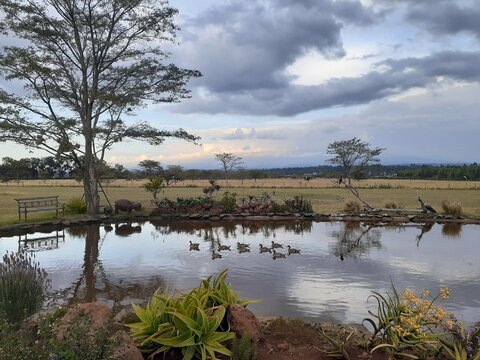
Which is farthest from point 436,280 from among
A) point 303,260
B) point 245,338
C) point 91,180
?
point 91,180

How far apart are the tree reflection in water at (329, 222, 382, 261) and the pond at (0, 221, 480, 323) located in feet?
0.11

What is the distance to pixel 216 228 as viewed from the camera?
17.6 meters

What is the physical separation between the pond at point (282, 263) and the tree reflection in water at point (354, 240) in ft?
0.11

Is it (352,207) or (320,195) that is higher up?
(352,207)

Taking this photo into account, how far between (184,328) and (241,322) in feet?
1.90

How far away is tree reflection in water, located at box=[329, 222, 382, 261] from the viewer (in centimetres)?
1224

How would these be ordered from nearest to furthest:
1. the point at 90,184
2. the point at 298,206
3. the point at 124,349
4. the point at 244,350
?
the point at 124,349 < the point at 244,350 < the point at 90,184 < the point at 298,206

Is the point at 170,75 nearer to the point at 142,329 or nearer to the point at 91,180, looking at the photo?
the point at 91,180

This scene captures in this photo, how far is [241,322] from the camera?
4.37m

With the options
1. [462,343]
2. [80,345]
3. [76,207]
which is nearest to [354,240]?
[462,343]

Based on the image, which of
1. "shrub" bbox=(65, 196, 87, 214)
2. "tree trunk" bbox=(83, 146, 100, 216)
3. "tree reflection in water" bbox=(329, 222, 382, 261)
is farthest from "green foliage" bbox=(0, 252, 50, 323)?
"shrub" bbox=(65, 196, 87, 214)

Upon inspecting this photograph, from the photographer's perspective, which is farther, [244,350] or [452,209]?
[452,209]

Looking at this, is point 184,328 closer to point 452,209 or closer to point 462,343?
point 462,343

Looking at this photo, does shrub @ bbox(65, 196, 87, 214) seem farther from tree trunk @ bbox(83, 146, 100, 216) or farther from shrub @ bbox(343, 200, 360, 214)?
shrub @ bbox(343, 200, 360, 214)
